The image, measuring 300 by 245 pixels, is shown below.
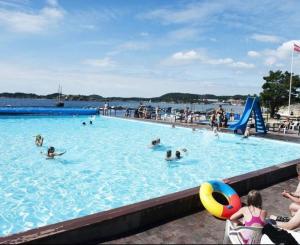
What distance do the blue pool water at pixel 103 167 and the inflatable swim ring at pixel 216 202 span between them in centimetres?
335

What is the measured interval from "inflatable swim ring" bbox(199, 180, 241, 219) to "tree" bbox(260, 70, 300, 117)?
31.5 metres

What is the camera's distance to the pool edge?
3762mm

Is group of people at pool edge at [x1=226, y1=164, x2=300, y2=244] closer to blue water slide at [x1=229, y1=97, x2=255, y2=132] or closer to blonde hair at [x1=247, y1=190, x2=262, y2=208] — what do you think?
blonde hair at [x1=247, y1=190, x2=262, y2=208]

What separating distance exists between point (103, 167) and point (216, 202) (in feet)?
23.9

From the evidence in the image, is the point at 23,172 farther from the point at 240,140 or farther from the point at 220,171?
the point at 240,140

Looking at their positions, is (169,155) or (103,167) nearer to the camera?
(103,167)

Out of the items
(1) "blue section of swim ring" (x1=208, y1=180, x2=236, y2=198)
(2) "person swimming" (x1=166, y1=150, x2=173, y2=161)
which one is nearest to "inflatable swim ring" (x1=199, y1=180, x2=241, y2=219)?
(1) "blue section of swim ring" (x1=208, y1=180, x2=236, y2=198)

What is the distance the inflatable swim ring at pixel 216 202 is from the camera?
16.3 feet

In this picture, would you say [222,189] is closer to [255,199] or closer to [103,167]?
[255,199]

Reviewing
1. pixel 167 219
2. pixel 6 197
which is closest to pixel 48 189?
pixel 6 197

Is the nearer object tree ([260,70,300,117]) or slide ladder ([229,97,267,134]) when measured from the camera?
slide ladder ([229,97,267,134])

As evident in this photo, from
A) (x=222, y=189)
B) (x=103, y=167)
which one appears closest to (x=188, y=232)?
(x=222, y=189)

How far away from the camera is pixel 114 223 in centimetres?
430

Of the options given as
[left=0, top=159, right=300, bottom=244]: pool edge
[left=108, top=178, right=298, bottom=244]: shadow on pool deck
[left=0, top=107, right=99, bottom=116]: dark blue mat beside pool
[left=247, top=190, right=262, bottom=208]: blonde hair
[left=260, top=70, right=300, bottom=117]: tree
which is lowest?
[left=108, top=178, right=298, bottom=244]: shadow on pool deck
